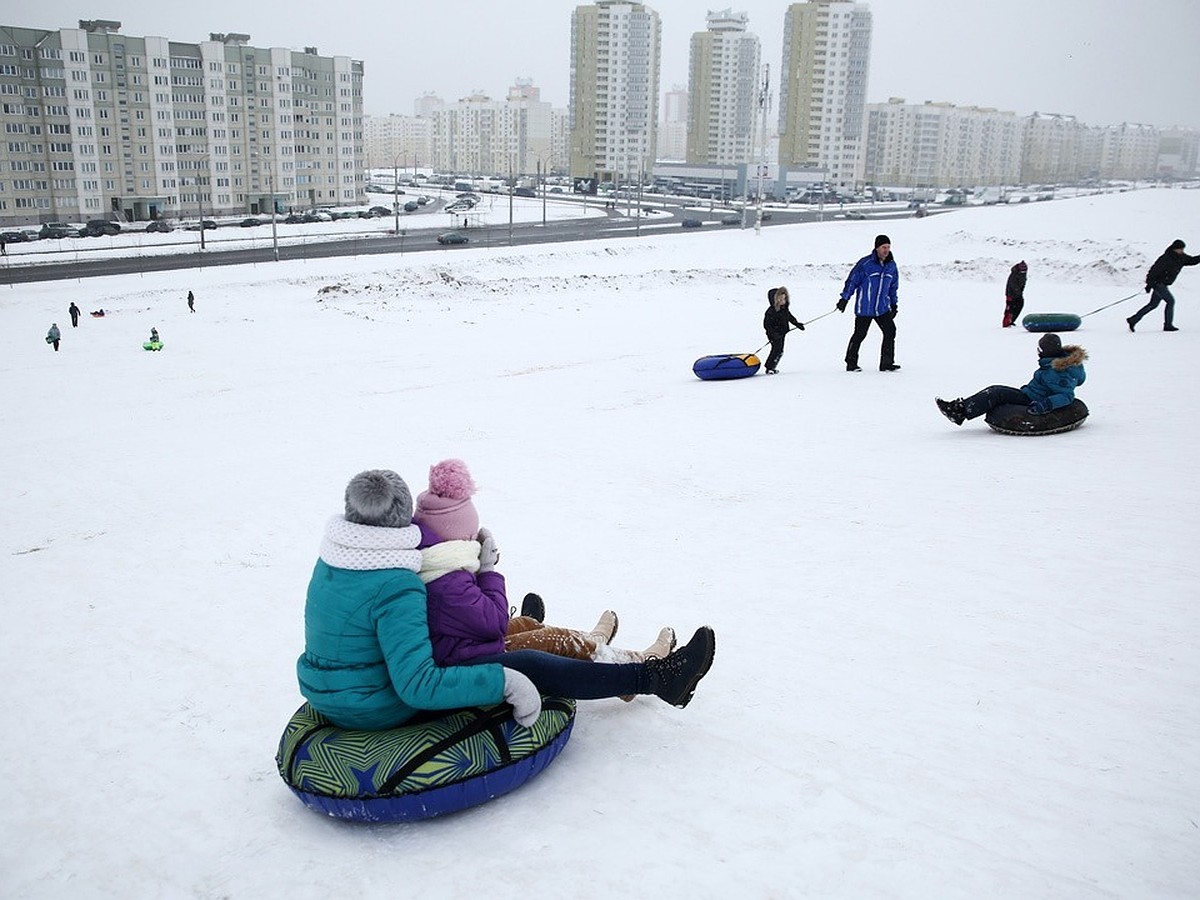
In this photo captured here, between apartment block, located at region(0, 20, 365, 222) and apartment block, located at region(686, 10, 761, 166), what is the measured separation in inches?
3480

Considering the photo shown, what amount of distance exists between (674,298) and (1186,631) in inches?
1104

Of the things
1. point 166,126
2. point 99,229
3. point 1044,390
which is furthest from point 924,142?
point 1044,390

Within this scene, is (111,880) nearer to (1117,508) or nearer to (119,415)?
(1117,508)

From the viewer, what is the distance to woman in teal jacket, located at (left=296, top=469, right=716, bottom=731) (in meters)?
3.85

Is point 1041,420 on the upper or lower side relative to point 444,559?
lower

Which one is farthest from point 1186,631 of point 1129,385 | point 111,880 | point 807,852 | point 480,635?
point 1129,385

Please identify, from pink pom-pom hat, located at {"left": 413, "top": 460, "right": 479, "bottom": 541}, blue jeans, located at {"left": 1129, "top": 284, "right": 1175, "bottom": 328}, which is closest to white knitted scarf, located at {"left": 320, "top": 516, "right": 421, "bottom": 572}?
pink pom-pom hat, located at {"left": 413, "top": 460, "right": 479, "bottom": 541}

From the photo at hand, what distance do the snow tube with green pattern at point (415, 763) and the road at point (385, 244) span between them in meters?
50.0

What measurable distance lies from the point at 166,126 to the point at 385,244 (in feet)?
148

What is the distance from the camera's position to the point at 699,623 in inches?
242

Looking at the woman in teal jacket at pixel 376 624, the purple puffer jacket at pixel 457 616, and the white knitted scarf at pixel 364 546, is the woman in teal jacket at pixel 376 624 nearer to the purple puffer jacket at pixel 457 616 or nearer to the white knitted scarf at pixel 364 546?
the white knitted scarf at pixel 364 546

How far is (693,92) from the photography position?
590 ft

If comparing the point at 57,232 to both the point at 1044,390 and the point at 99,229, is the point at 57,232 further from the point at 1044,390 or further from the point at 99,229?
the point at 1044,390

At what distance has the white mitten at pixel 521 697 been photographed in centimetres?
413
